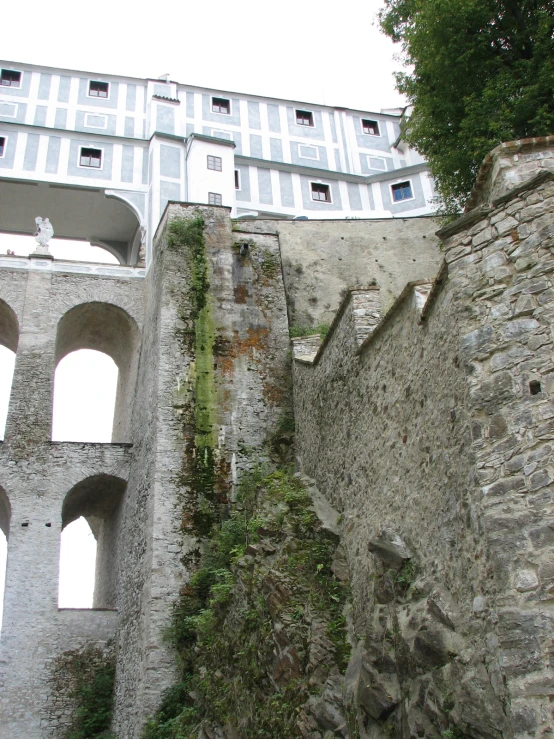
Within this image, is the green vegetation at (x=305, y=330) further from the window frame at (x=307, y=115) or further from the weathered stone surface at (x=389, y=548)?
the window frame at (x=307, y=115)

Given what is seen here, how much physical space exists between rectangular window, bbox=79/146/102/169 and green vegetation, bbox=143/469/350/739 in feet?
53.7

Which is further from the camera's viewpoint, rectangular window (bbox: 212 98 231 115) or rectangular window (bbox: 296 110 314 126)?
rectangular window (bbox: 296 110 314 126)

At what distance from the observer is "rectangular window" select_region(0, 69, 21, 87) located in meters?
29.0

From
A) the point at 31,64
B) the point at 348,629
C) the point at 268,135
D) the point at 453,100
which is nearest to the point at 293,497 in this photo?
the point at 348,629

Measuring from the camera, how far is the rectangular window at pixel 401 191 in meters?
31.3

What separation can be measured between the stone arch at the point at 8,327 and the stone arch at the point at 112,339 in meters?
1.22

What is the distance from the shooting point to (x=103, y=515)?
2067 centimetres

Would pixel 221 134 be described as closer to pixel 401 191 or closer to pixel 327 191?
pixel 327 191

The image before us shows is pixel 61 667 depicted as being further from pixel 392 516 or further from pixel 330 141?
pixel 330 141

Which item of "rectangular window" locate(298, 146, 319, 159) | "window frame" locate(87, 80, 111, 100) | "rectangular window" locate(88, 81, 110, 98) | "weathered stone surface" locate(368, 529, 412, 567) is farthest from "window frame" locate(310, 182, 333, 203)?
"weathered stone surface" locate(368, 529, 412, 567)

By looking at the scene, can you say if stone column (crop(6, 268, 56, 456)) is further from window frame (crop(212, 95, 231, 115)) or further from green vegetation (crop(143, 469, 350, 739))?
window frame (crop(212, 95, 231, 115))

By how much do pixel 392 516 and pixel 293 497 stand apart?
3805mm

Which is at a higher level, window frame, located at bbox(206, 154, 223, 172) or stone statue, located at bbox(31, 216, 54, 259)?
window frame, located at bbox(206, 154, 223, 172)

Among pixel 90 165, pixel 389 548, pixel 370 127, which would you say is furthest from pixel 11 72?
pixel 389 548
